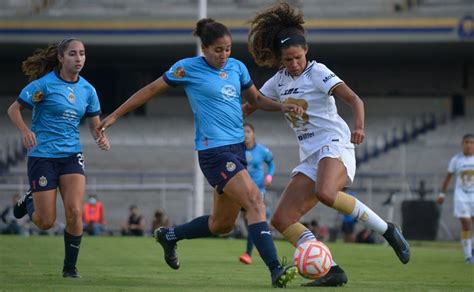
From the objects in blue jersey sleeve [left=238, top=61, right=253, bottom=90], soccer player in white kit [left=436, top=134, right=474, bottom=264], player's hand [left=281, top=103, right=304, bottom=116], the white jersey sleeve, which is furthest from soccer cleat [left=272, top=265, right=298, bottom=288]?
soccer player in white kit [left=436, top=134, right=474, bottom=264]

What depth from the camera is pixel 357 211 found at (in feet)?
35.7

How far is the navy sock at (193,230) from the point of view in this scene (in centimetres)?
1124

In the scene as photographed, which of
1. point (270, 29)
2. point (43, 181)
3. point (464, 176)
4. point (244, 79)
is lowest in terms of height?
point (464, 176)

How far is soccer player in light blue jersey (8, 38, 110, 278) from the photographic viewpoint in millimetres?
11531

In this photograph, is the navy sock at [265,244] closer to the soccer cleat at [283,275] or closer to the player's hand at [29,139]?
the soccer cleat at [283,275]

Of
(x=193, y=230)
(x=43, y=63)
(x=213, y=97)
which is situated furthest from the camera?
(x=43, y=63)

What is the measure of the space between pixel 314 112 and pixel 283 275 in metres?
1.67

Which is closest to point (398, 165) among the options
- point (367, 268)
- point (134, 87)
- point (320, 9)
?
point (320, 9)

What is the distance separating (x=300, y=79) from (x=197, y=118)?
104cm

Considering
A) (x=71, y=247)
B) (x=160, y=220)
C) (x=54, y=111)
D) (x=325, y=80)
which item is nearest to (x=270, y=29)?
(x=325, y=80)

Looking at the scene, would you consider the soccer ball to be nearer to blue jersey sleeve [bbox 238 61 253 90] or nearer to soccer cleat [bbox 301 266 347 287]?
soccer cleat [bbox 301 266 347 287]

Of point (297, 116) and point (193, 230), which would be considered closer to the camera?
point (297, 116)

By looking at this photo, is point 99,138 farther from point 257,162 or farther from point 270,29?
point 257,162

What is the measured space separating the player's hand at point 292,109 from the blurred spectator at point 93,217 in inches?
759
